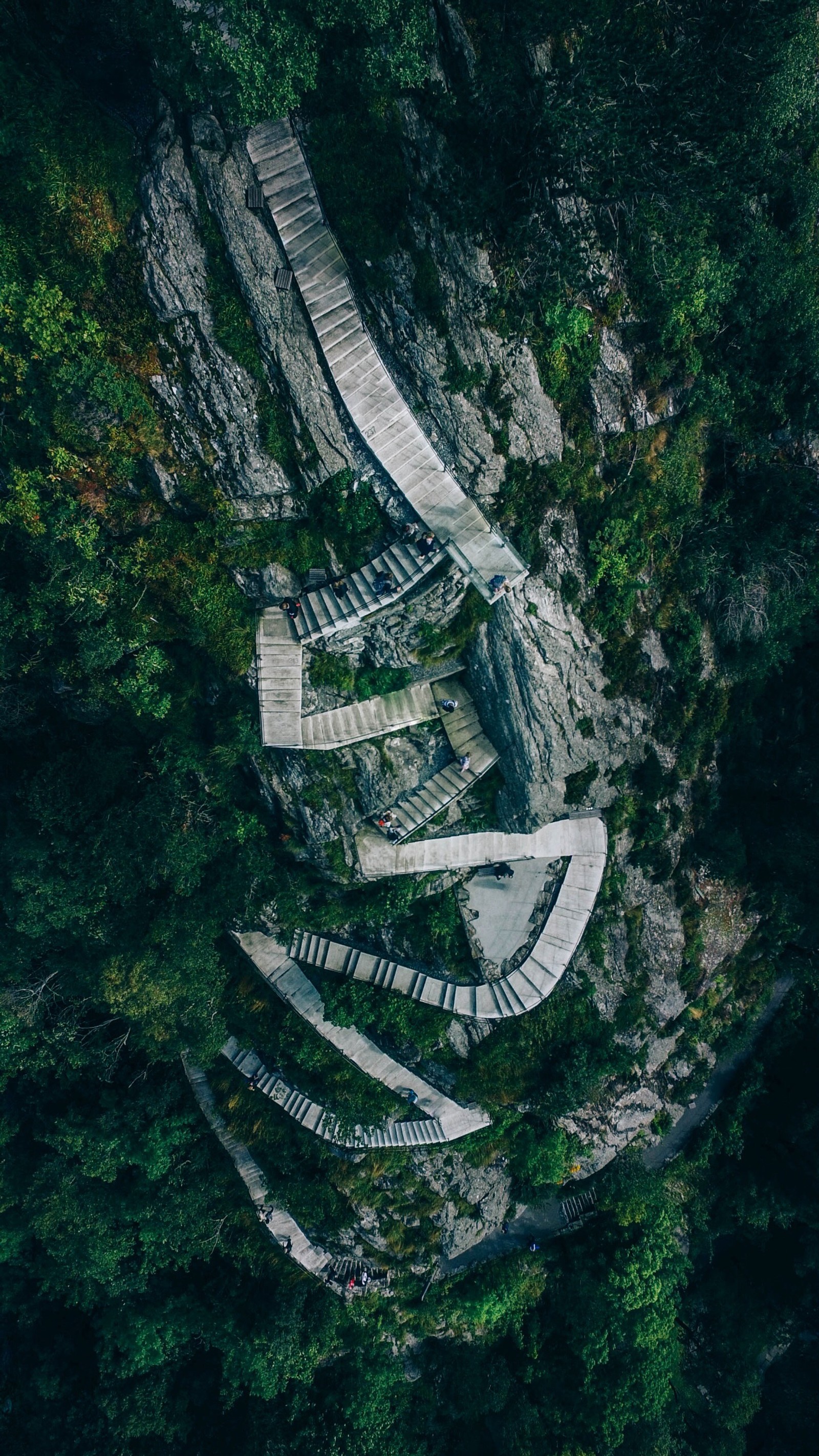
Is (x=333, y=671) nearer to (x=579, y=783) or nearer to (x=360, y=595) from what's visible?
(x=360, y=595)

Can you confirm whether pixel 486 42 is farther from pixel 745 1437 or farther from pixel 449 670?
pixel 745 1437

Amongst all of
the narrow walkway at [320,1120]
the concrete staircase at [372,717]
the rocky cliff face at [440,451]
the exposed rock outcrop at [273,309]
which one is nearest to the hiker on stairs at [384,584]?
the rocky cliff face at [440,451]

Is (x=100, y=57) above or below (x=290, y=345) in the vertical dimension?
above

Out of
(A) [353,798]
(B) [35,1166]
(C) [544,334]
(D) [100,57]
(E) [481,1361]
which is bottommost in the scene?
(E) [481,1361]

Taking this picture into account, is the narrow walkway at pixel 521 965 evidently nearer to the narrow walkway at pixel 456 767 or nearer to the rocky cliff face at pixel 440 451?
the rocky cliff face at pixel 440 451

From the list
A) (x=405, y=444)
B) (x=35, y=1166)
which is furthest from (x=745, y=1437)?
(x=405, y=444)

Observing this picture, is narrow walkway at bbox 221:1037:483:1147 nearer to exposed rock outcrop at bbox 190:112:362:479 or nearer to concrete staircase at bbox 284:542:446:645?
concrete staircase at bbox 284:542:446:645

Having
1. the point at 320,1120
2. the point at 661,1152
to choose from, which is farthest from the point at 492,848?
the point at 661,1152
